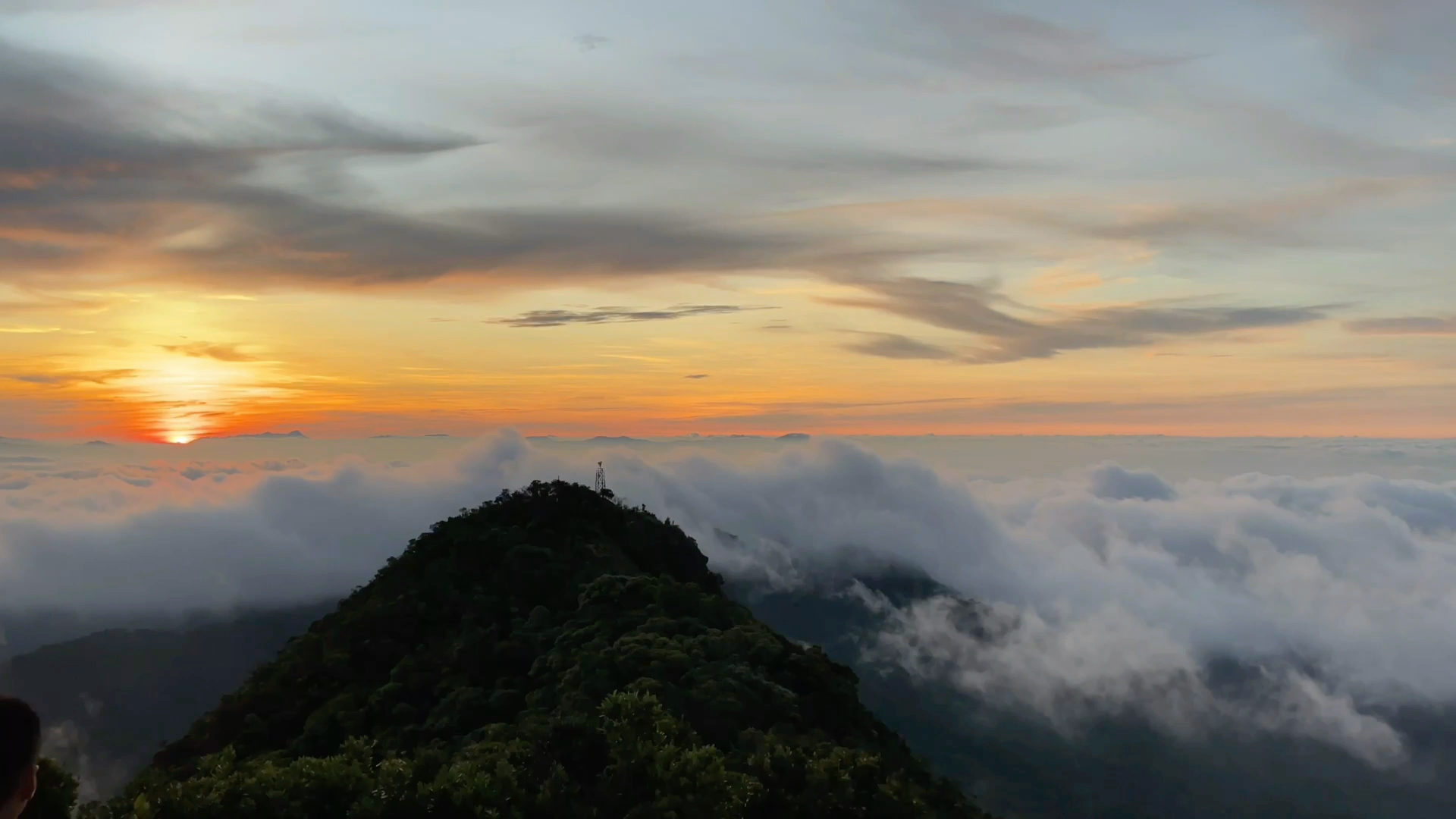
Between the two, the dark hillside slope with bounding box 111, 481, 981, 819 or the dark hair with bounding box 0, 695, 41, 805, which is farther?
the dark hillside slope with bounding box 111, 481, 981, 819

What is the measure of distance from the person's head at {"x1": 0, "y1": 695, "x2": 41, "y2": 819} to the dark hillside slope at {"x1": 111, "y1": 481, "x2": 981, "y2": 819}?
2544 cm

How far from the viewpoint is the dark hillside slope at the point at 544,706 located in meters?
32.4

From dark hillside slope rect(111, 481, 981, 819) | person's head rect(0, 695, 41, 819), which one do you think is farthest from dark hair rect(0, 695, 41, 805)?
dark hillside slope rect(111, 481, 981, 819)

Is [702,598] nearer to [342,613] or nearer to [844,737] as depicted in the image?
[844,737]

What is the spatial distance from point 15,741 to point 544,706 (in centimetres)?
4012

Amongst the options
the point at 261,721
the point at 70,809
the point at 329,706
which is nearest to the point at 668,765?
the point at 70,809

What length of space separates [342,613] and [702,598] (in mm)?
24537

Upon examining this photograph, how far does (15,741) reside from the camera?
6.70 m

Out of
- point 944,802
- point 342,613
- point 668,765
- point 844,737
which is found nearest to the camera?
point 668,765

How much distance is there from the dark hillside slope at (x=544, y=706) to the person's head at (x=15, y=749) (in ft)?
83.4

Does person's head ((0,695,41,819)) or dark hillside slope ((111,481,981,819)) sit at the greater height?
person's head ((0,695,41,819))

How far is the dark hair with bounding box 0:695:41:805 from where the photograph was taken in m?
6.66

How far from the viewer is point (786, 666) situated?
47.5 meters

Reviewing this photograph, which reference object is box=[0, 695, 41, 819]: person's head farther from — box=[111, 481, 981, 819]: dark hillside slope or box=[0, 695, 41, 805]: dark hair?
box=[111, 481, 981, 819]: dark hillside slope
